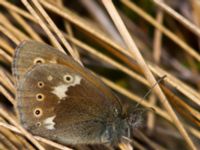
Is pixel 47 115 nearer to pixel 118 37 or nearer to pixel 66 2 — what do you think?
pixel 118 37

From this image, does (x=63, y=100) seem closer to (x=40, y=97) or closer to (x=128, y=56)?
(x=40, y=97)

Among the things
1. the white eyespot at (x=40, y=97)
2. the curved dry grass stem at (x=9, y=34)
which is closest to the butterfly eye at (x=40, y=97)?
the white eyespot at (x=40, y=97)

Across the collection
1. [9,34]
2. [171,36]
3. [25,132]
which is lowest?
[25,132]

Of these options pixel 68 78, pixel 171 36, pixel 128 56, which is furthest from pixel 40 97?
pixel 171 36

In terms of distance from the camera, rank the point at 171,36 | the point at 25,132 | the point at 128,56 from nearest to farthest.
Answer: the point at 25,132 < the point at 128,56 < the point at 171,36

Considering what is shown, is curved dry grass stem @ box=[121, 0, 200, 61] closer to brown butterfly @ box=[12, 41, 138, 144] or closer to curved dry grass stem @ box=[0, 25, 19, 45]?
brown butterfly @ box=[12, 41, 138, 144]

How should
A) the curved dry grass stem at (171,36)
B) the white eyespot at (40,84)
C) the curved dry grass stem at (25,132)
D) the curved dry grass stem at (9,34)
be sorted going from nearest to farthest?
Answer: the curved dry grass stem at (25,132) → the white eyespot at (40,84) → the curved dry grass stem at (9,34) → the curved dry grass stem at (171,36)

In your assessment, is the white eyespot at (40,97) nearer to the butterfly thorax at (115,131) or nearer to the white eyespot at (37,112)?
the white eyespot at (37,112)

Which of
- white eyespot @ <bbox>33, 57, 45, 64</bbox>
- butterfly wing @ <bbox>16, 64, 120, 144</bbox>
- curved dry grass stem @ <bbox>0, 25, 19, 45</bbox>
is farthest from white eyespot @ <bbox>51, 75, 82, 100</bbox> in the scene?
curved dry grass stem @ <bbox>0, 25, 19, 45</bbox>
